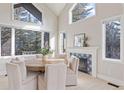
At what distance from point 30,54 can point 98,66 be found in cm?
338

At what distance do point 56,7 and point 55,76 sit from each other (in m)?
5.31

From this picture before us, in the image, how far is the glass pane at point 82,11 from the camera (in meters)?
6.35

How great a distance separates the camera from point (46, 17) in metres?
8.17

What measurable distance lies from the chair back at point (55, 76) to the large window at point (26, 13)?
166 inches

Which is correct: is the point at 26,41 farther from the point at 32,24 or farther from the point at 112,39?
the point at 112,39

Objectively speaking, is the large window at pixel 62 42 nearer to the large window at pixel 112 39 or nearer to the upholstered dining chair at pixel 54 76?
the large window at pixel 112 39

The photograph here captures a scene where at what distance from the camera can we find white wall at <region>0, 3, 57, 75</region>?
628cm

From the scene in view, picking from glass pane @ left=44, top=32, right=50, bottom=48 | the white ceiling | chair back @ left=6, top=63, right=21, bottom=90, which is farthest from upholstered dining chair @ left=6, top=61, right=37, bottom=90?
the white ceiling

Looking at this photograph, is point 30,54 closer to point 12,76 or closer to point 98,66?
point 98,66

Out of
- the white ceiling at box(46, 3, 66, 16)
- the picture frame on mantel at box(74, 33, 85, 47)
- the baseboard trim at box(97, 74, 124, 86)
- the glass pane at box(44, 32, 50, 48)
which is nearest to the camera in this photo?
the baseboard trim at box(97, 74, 124, 86)

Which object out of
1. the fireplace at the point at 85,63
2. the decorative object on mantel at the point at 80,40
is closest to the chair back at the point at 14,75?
the fireplace at the point at 85,63

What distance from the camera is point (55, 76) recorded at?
11.4 ft

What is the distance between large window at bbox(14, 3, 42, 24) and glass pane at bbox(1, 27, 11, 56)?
720 millimetres

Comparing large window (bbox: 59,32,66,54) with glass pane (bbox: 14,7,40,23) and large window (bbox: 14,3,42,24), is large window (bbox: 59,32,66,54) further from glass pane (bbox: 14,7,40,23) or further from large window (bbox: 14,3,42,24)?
glass pane (bbox: 14,7,40,23)
